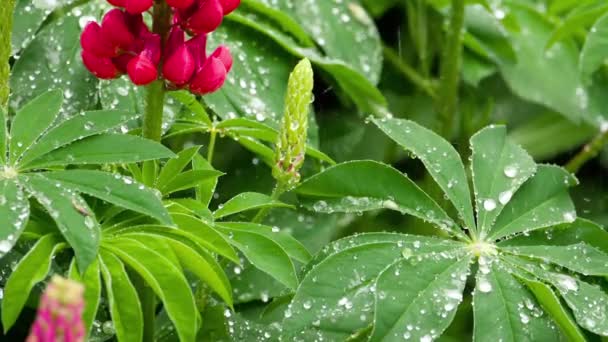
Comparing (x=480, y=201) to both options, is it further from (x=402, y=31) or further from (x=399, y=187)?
(x=402, y=31)

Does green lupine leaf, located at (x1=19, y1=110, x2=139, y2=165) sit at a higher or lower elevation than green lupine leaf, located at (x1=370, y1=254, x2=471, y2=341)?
higher

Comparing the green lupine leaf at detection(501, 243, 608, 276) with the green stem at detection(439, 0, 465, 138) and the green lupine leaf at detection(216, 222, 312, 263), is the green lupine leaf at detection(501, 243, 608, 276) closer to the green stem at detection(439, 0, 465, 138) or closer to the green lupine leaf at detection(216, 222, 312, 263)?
the green lupine leaf at detection(216, 222, 312, 263)

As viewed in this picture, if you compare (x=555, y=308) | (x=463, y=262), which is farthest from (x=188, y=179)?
(x=555, y=308)

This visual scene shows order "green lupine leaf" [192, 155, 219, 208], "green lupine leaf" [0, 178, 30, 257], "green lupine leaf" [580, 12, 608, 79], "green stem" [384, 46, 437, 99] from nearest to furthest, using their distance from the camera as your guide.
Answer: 1. "green lupine leaf" [0, 178, 30, 257]
2. "green lupine leaf" [192, 155, 219, 208]
3. "green lupine leaf" [580, 12, 608, 79]
4. "green stem" [384, 46, 437, 99]

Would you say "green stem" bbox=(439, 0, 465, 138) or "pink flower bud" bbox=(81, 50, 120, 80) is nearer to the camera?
"pink flower bud" bbox=(81, 50, 120, 80)

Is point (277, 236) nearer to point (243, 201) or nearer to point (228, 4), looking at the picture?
point (243, 201)

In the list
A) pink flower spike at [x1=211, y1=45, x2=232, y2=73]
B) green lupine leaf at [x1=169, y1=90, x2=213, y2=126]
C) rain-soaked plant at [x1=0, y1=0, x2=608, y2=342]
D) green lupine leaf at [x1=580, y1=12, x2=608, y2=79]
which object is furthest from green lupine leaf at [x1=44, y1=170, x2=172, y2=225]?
green lupine leaf at [x1=580, y1=12, x2=608, y2=79]

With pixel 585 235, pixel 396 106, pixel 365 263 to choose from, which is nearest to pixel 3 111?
pixel 365 263
